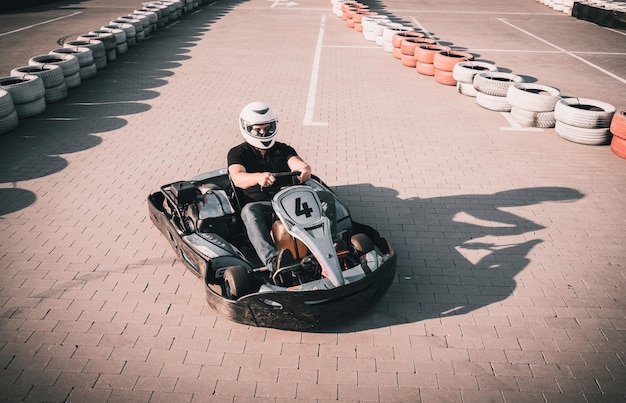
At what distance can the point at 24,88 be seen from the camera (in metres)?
8.70

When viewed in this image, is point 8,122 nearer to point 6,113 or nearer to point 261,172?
point 6,113

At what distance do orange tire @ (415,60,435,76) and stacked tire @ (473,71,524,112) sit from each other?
2.08m

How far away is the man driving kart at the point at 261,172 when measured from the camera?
4445 millimetres

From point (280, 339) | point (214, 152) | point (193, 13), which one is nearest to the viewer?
point (280, 339)

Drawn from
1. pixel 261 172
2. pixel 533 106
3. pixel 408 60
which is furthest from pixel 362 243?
pixel 408 60

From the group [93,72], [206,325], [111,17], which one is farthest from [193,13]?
[206,325]

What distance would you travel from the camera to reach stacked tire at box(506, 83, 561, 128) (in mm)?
8727

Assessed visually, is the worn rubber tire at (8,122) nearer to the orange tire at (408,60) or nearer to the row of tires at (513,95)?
the row of tires at (513,95)

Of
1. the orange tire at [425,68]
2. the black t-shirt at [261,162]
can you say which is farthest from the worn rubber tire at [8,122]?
the orange tire at [425,68]

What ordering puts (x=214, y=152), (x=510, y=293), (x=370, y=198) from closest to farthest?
(x=510, y=293) < (x=370, y=198) < (x=214, y=152)

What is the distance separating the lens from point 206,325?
164 inches

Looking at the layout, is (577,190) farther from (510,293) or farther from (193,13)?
(193,13)

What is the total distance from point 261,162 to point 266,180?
0.55m

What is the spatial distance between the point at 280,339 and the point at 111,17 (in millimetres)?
19518
